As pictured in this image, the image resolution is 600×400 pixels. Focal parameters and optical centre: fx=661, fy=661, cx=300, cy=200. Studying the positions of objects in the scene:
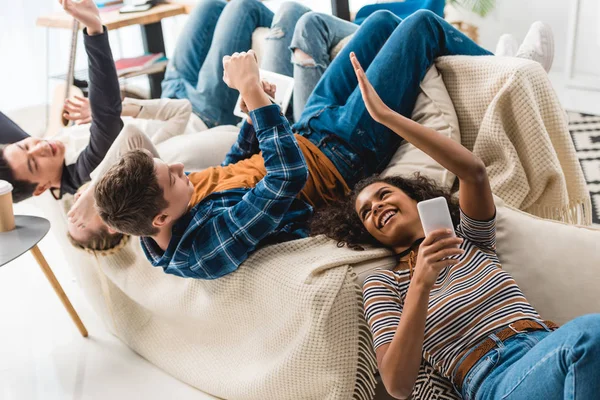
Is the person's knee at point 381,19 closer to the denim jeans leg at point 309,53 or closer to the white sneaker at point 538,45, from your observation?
the denim jeans leg at point 309,53

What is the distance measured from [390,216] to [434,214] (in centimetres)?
33

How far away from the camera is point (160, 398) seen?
1.97 meters

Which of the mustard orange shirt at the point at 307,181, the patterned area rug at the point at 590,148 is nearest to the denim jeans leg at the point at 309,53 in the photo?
the mustard orange shirt at the point at 307,181

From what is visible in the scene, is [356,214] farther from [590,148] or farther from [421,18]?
[590,148]

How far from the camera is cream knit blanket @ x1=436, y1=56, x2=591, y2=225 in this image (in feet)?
5.78

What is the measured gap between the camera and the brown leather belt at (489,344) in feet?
4.20

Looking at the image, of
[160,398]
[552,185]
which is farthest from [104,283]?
[552,185]

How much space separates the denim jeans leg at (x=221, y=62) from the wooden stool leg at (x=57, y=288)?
3.46ft

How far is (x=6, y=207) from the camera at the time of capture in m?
2.04

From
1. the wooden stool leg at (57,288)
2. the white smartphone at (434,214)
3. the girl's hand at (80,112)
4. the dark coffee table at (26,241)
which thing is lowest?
the wooden stool leg at (57,288)

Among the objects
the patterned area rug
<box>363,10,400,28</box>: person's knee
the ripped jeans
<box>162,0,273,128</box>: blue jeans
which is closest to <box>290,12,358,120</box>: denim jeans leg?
the ripped jeans

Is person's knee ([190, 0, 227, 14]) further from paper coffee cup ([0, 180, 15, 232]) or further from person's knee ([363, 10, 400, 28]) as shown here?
paper coffee cup ([0, 180, 15, 232])

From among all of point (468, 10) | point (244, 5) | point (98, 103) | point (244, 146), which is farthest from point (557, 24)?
point (98, 103)

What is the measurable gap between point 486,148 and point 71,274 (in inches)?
71.9
